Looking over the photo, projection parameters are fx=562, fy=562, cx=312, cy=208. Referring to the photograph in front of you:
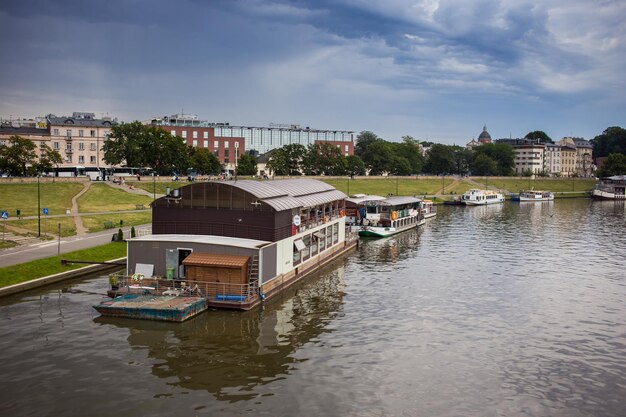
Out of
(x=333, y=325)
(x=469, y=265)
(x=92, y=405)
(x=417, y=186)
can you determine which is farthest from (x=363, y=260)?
(x=417, y=186)

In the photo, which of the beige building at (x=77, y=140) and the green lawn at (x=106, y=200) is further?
the beige building at (x=77, y=140)

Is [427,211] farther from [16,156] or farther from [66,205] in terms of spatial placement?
[16,156]

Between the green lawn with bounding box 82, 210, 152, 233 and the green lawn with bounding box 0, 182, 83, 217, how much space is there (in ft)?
27.3

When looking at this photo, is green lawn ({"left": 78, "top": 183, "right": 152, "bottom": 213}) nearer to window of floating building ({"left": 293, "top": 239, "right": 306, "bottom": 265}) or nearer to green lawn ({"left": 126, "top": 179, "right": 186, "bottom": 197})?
green lawn ({"left": 126, "top": 179, "right": 186, "bottom": 197})

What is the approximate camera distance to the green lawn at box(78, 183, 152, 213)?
9969cm

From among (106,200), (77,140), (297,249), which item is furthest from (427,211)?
(77,140)

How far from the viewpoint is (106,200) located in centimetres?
10756

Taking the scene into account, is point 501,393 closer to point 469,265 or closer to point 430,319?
point 430,319

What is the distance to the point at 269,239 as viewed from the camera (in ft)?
163

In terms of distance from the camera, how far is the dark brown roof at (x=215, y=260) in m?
44.7

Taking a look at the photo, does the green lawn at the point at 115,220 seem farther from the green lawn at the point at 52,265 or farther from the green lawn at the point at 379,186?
the green lawn at the point at 379,186

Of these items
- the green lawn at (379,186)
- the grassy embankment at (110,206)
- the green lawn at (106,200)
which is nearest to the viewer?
the grassy embankment at (110,206)

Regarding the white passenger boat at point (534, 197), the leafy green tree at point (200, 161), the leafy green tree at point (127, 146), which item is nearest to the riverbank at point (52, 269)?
the leafy green tree at point (127, 146)

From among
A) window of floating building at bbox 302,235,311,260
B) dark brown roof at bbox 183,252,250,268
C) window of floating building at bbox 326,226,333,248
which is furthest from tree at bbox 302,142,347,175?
dark brown roof at bbox 183,252,250,268
